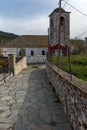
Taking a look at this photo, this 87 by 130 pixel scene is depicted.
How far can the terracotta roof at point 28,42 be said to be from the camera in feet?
186

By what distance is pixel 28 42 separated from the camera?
57.5 meters

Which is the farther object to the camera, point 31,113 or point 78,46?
point 78,46

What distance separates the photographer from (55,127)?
7457 mm

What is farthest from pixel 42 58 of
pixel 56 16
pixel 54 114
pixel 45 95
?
pixel 54 114

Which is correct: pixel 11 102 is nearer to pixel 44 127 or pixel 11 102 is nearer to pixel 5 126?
pixel 5 126

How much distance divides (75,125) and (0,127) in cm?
230

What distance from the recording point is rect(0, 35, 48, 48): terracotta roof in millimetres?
56688

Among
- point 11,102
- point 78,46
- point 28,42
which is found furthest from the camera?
point 28,42

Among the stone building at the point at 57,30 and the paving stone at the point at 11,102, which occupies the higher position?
the stone building at the point at 57,30

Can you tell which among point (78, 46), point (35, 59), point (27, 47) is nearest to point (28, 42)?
point (27, 47)

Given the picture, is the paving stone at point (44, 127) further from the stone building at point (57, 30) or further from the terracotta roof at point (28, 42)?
the terracotta roof at point (28, 42)

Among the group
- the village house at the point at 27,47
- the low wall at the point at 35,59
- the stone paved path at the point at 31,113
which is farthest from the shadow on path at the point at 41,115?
the village house at the point at 27,47

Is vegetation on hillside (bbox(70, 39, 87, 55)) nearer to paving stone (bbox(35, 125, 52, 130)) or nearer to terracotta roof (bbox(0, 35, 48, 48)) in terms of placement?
terracotta roof (bbox(0, 35, 48, 48))

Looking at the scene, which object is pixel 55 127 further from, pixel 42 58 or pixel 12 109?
pixel 42 58
